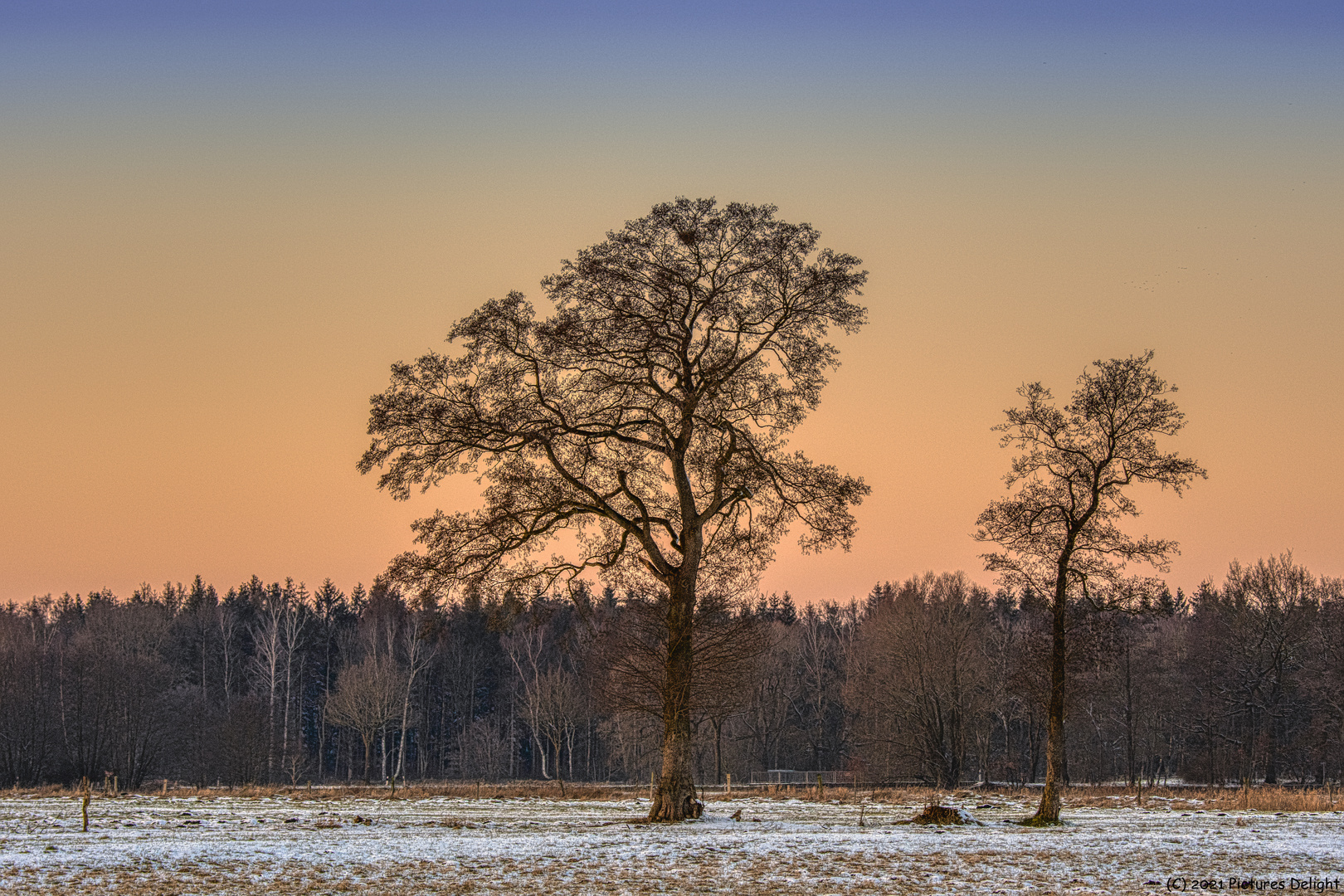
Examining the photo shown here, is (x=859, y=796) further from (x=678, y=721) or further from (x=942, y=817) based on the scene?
(x=678, y=721)

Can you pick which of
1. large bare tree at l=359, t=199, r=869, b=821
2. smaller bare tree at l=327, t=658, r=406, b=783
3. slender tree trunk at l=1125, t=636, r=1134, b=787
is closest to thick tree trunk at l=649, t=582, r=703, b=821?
large bare tree at l=359, t=199, r=869, b=821

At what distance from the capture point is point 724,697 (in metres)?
49.8

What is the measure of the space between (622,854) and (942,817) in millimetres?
11746

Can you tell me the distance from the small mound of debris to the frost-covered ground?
0.95 m

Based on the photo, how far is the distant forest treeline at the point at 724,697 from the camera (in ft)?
205

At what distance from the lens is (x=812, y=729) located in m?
96.1

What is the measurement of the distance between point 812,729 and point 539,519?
74856 mm

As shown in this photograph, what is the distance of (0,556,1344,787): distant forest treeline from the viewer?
6262cm

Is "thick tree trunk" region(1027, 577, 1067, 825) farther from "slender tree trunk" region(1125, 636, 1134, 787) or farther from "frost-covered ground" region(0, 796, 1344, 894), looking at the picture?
"slender tree trunk" region(1125, 636, 1134, 787)

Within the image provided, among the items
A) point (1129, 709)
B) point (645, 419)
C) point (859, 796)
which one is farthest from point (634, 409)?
point (1129, 709)

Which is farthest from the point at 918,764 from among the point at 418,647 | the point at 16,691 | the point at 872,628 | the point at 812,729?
the point at 16,691

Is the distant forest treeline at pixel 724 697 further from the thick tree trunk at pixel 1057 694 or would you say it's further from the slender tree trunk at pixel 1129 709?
the thick tree trunk at pixel 1057 694

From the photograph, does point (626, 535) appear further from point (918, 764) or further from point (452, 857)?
point (918, 764)

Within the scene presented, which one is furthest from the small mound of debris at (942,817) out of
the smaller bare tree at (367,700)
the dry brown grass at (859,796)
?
the smaller bare tree at (367,700)
